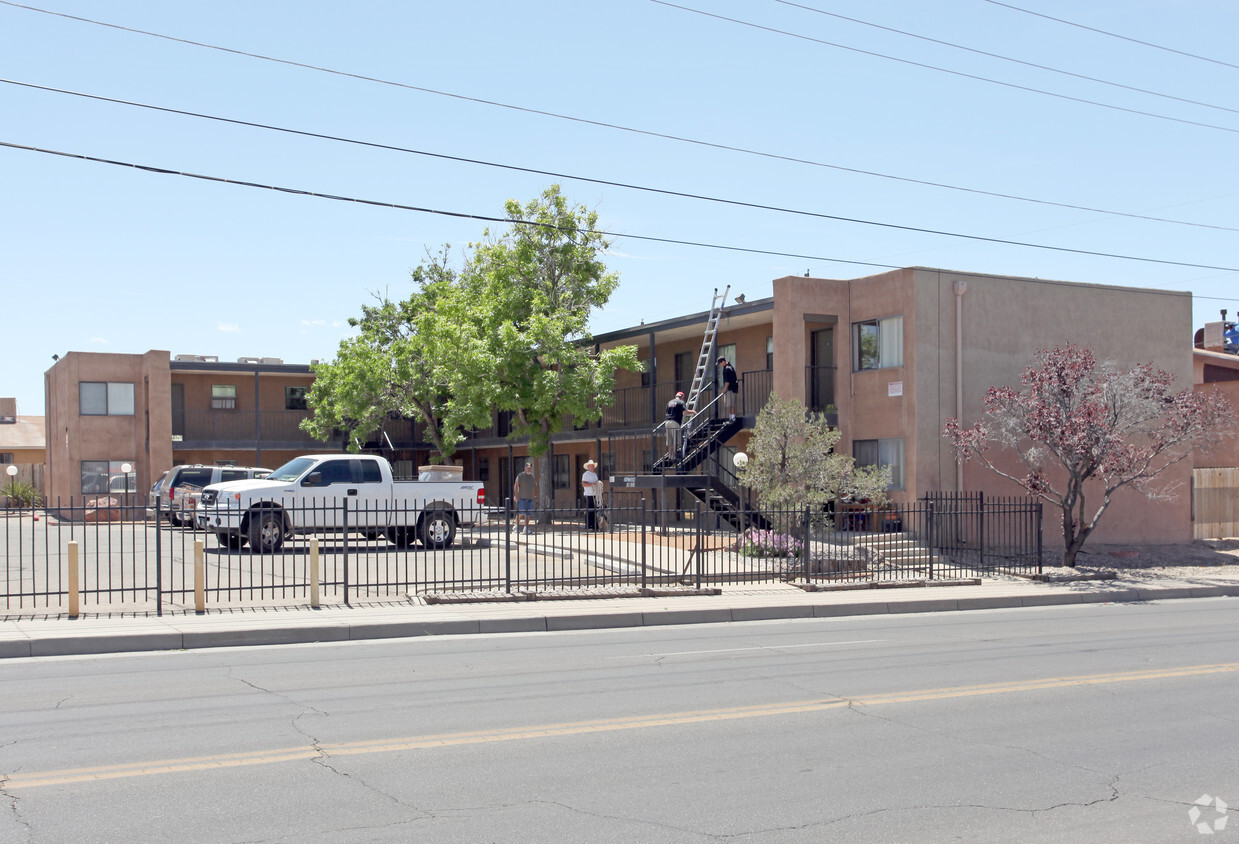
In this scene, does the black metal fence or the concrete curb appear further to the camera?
the black metal fence

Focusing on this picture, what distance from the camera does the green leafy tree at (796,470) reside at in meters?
19.4

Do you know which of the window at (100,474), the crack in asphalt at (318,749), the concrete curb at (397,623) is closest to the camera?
the crack in asphalt at (318,749)

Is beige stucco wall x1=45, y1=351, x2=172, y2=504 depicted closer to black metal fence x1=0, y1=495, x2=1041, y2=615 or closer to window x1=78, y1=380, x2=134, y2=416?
window x1=78, y1=380, x2=134, y2=416

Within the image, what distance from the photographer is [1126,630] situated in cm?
1375

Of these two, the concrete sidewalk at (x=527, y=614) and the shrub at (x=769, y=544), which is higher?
the shrub at (x=769, y=544)

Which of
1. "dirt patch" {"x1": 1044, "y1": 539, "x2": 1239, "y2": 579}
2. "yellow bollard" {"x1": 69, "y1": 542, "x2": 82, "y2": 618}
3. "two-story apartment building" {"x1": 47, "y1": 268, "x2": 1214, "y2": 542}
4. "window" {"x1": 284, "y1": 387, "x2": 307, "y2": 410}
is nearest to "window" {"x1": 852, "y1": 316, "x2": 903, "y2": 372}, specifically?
"two-story apartment building" {"x1": 47, "y1": 268, "x2": 1214, "y2": 542}

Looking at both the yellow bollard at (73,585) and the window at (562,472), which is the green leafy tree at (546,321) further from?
the yellow bollard at (73,585)

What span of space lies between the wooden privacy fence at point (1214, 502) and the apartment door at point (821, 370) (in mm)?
10134

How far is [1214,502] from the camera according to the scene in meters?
28.3

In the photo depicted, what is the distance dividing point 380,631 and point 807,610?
6471 millimetres

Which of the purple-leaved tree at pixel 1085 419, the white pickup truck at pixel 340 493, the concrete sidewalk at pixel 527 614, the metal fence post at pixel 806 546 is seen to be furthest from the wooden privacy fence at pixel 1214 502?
the white pickup truck at pixel 340 493

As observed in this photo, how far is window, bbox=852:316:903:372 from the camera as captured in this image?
24438 mm

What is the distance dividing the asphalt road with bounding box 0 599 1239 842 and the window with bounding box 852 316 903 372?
13.1 metres

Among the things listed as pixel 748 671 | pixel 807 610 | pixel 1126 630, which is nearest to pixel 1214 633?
pixel 1126 630
